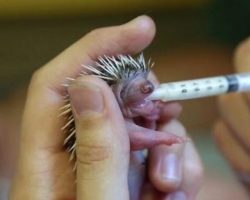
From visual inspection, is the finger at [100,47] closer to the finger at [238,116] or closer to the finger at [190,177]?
the finger at [190,177]

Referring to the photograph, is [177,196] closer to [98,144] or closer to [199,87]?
[199,87]

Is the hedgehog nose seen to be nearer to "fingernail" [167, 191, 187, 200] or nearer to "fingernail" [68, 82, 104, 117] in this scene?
"fingernail" [68, 82, 104, 117]

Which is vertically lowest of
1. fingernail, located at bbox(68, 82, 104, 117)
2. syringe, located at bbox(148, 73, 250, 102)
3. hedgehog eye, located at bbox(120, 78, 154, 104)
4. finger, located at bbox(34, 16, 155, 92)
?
syringe, located at bbox(148, 73, 250, 102)

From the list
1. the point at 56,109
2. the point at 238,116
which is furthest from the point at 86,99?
the point at 238,116

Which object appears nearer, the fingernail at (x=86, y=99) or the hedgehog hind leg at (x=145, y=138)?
the fingernail at (x=86, y=99)

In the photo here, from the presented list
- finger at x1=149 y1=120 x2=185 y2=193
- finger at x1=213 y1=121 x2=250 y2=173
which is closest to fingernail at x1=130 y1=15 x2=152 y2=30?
finger at x1=149 y1=120 x2=185 y2=193

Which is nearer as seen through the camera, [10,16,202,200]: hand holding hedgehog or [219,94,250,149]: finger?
[10,16,202,200]: hand holding hedgehog

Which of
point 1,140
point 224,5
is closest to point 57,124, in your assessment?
point 1,140

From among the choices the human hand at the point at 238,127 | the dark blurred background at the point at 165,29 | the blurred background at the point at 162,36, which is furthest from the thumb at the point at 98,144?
the dark blurred background at the point at 165,29
